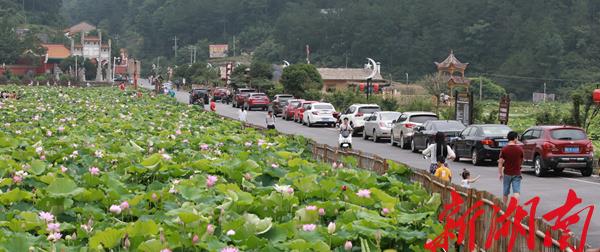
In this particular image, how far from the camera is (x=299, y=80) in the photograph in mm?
71500

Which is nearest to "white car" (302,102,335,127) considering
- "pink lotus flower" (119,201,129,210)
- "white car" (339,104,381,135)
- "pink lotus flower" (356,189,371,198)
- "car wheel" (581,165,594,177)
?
"white car" (339,104,381,135)

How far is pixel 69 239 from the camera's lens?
24.1 feet

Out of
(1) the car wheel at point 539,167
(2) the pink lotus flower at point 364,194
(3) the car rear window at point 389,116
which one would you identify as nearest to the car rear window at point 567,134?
(1) the car wheel at point 539,167

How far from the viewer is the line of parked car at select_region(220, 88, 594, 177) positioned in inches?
887

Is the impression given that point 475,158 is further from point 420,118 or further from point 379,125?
point 379,125

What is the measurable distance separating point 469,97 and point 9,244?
3063cm

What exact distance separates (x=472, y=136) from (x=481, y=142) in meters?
0.83

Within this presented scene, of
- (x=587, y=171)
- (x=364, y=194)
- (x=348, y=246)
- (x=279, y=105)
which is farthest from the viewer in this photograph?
(x=279, y=105)

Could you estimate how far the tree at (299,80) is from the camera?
71312 millimetres

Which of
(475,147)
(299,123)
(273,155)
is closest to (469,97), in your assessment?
(475,147)

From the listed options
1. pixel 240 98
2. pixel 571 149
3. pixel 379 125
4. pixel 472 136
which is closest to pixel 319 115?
pixel 379 125

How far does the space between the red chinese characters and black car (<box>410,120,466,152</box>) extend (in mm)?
19022

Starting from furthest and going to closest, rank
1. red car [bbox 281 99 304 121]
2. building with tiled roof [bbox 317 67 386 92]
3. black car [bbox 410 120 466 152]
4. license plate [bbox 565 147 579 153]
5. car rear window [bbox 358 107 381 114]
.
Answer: building with tiled roof [bbox 317 67 386 92], red car [bbox 281 99 304 121], car rear window [bbox 358 107 381 114], black car [bbox 410 120 466 152], license plate [bbox 565 147 579 153]

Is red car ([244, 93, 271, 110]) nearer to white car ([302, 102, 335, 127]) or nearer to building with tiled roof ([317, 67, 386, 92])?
white car ([302, 102, 335, 127])
